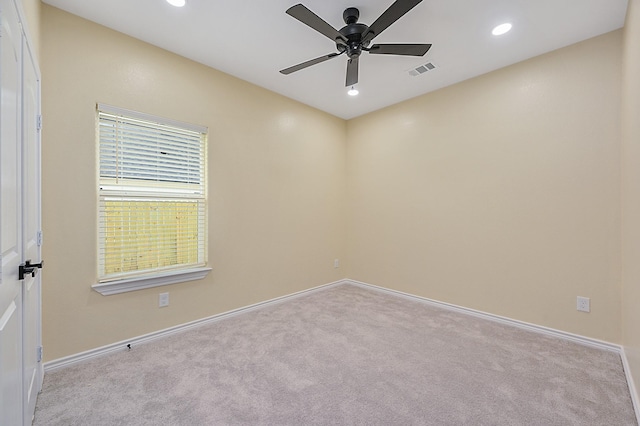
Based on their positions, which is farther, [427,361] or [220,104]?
[220,104]

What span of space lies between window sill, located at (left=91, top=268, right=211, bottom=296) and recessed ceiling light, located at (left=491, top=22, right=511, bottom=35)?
3413 millimetres

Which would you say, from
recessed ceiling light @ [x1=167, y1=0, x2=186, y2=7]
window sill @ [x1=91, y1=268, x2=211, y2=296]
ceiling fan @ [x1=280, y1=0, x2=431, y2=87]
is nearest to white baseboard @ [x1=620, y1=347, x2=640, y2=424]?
ceiling fan @ [x1=280, y1=0, x2=431, y2=87]

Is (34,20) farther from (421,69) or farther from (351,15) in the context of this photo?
(421,69)

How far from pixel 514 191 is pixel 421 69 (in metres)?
1.60

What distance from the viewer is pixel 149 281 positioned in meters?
2.53

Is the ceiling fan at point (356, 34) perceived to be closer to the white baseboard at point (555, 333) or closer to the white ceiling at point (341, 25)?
the white ceiling at point (341, 25)

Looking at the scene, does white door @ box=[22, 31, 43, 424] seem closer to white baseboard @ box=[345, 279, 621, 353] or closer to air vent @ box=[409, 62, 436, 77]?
air vent @ box=[409, 62, 436, 77]

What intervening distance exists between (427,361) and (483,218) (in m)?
1.72

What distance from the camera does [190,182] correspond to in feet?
9.37

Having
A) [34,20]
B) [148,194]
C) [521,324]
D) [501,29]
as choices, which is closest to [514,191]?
[521,324]

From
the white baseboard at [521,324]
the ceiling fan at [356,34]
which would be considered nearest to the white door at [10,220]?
the ceiling fan at [356,34]

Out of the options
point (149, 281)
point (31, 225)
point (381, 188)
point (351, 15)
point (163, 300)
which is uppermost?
point (351, 15)

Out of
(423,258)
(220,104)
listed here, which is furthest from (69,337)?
(423,258)

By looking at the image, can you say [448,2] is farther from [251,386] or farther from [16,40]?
[251,386]
